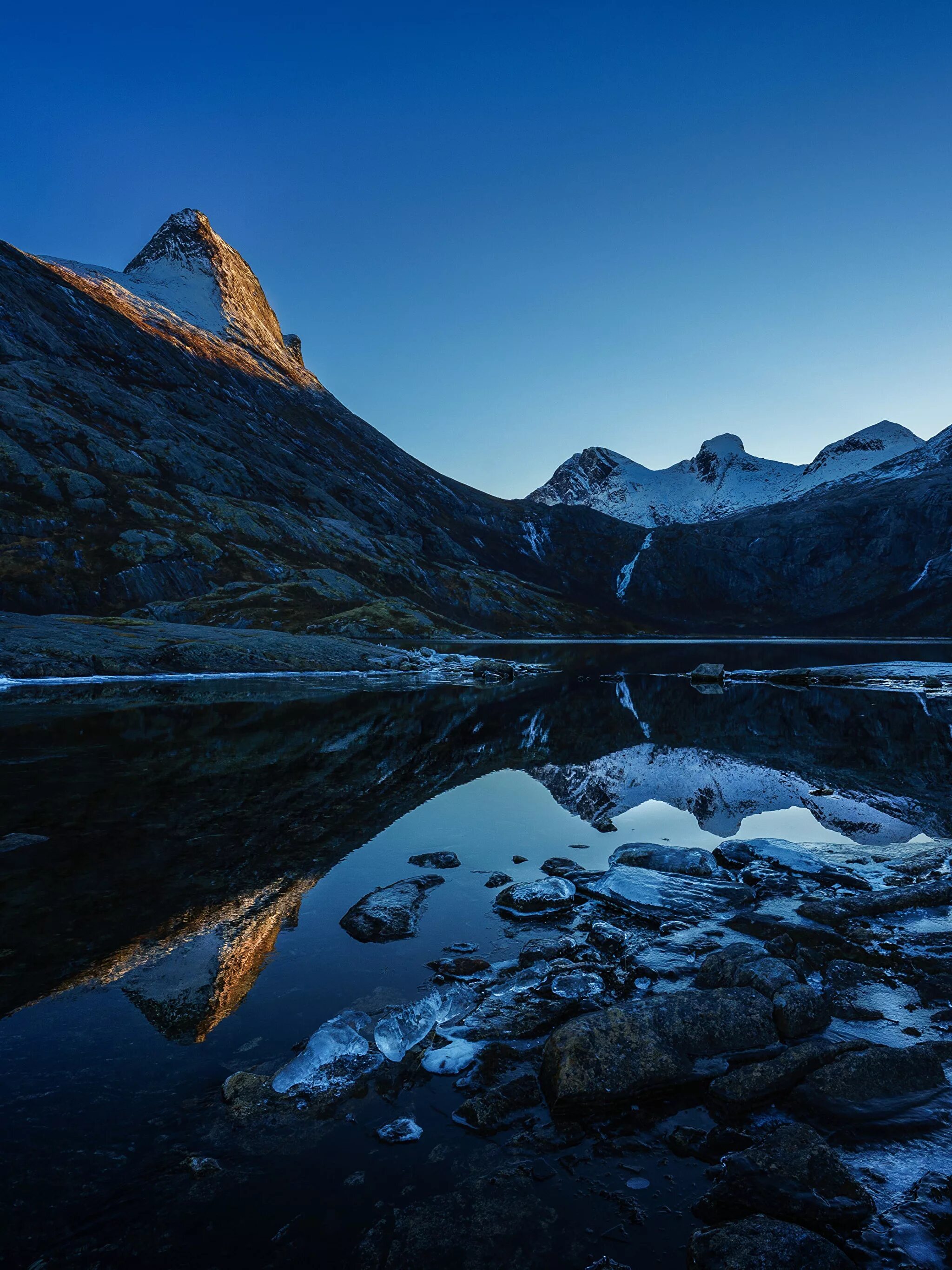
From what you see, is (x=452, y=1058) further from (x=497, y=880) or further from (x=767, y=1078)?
(x=497, y=880)

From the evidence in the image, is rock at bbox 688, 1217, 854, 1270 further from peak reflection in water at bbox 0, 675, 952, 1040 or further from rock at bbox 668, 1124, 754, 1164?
peak reflection in water at bbox 0, 675, 952, 1040

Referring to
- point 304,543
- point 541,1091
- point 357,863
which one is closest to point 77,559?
point 304,543

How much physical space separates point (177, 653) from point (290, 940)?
191ft

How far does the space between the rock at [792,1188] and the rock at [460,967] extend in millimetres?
4730

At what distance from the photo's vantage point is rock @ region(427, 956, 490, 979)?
32.7 ft

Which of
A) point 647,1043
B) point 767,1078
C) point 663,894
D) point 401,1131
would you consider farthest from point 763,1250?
point 663,894

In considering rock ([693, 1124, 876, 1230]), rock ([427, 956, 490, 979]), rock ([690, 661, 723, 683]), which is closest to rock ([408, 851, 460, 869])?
rock ([427, 956, 490, 979])

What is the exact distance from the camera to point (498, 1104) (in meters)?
6.97

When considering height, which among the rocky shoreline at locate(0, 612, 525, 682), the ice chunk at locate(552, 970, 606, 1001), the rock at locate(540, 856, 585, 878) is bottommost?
the rock at locate(540, 856, 585, 878)

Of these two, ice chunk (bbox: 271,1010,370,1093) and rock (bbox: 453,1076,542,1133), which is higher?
ice chunk (bbox: 271,1010,370,1093)

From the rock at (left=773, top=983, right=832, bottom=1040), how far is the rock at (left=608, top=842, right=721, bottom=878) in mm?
5818

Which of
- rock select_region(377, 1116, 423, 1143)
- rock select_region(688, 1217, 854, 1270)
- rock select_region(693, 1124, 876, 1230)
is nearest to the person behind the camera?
rock select_region(688, 1217, 854, 1270)

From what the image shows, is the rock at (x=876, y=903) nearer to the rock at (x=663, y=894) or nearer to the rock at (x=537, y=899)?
the rock at (x=663, y=894)

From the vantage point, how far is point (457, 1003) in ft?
29.9
